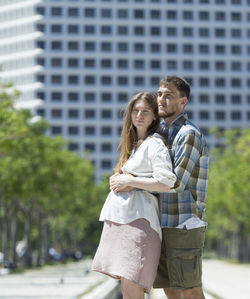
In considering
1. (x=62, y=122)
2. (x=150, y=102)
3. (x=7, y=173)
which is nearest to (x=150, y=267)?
(x=150, y=102)

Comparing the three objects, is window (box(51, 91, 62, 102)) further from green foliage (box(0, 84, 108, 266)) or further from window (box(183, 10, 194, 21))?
green foliage (box(0, 84, 108, 266))

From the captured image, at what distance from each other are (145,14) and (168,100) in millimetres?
117538

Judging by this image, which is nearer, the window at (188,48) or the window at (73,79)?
the window at (73,79)

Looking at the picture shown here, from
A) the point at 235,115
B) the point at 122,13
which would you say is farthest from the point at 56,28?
the point at 235,115

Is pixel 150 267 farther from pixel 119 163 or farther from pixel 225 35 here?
pixel 225 35

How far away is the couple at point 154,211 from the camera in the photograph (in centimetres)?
536

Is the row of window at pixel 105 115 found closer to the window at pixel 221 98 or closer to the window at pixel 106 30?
the window at pixel 221 98

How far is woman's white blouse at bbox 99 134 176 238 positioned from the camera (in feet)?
17.7

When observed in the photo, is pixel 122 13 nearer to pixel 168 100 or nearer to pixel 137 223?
pixel 168 100

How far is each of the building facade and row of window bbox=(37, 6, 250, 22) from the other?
0.51 ft

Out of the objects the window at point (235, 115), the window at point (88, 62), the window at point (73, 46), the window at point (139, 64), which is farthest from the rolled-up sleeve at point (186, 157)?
the window at point (235, 115)

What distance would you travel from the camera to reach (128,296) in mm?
5410

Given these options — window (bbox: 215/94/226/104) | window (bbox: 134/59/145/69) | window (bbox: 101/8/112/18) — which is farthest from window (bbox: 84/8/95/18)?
window (bbox: 215/94/226/104)

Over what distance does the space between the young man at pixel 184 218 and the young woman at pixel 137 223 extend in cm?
10
